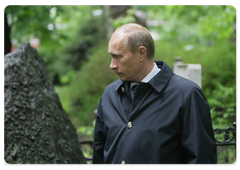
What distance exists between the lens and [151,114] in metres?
1.87

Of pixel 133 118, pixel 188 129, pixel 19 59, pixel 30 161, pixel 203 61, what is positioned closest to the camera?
pixel 188 129

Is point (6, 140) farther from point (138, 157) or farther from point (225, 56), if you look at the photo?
point (225, 56)

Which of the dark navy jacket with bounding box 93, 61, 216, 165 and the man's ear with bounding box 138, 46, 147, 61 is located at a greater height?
the man's ear with bounding box 138, 46, 147, 61

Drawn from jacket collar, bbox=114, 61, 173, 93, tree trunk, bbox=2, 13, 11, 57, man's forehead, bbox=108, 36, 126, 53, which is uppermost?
tree trunk, bbox=2, 13, 11, 57

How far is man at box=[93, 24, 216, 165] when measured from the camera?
5.92ft

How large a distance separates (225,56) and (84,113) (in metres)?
4.37

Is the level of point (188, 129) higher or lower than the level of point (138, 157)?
higher

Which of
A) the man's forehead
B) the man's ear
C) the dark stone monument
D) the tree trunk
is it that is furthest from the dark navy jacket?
the tree trunk

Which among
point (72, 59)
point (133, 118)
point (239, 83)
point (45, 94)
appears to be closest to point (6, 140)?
point (45, 94)

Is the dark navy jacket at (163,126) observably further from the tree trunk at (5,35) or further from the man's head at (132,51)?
the tree trunk at (5,35)

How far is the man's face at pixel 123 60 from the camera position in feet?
6.15

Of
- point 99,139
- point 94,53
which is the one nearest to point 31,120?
point 99,139

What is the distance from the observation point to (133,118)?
191cm

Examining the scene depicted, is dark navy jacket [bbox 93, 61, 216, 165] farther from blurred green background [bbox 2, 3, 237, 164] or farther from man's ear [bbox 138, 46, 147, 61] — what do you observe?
blurred green background [bbox 2, 3, 237, 164]
